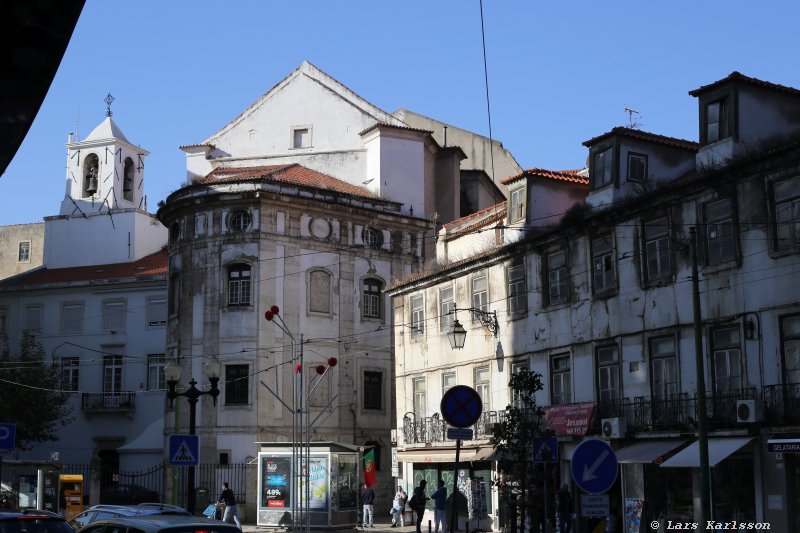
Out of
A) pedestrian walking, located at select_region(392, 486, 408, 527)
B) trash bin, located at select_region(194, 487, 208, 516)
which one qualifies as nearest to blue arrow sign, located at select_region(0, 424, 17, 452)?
pedestrian walking, located at select_region(392, 486, 408, 527)

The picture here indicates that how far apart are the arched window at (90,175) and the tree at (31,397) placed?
1440cm

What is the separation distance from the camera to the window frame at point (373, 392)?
45.9 meters

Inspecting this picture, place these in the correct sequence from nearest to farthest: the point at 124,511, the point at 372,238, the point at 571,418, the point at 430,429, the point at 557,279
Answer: the point at 124,511 < the point at 571,418 < the point at 557,279 < the point at 430,429 < the point at 372,238

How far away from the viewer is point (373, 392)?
1825 inches

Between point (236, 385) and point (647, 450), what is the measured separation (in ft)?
70.7

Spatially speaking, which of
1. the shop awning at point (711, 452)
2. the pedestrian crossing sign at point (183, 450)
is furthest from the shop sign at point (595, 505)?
the pedestrian crossing sign at point (183, 450)

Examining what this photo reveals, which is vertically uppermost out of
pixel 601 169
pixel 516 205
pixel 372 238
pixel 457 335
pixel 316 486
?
pixel 372 238

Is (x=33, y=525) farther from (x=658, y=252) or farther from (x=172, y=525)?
(x=658, y=252)

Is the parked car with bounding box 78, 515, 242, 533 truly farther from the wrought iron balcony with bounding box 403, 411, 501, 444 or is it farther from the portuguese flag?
the portuguese flag

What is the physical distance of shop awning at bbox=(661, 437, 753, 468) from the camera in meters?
22.9

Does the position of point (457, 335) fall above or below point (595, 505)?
above

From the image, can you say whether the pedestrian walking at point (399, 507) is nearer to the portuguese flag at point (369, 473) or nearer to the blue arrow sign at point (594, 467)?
the portuguese flag at point (369, 473)

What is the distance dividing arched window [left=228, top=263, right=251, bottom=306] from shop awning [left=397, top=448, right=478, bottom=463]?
10.7 meters

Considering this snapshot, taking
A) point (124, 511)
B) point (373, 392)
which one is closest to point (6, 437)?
point (124, 511)
